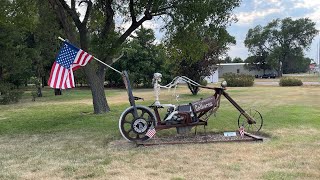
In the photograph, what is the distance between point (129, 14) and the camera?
43.9ft

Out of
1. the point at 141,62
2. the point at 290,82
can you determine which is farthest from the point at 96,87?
the point at 290,82

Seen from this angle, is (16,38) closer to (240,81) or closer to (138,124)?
(138,124)

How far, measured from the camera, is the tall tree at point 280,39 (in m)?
79.6

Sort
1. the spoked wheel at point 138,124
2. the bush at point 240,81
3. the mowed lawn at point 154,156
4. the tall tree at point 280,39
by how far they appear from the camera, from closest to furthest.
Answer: the mowed lawn at point 154,156, the spoked wheel at point 138,124, the bush at point 240,81, the tall tree at point 280,39

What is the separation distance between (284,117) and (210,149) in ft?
17.8

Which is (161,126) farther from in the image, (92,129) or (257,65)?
(257,65)

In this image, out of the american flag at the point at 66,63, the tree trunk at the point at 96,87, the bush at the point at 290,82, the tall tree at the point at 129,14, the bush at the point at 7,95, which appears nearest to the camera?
the american flag at the point at 66,63

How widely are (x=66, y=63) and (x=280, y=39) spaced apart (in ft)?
262

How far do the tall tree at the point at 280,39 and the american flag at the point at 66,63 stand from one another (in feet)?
239

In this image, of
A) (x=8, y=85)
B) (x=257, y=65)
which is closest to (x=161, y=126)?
(x=8, y=85)

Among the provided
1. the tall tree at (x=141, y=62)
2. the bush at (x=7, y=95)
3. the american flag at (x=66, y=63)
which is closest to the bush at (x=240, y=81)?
the tall tree at (x=141, y=62)

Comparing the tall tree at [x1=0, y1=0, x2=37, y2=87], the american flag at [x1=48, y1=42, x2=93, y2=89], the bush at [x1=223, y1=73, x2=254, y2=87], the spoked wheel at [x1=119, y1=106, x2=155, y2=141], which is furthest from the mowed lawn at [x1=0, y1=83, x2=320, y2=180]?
the bush at [x1=223, y1=73, x2=254, y2=87]

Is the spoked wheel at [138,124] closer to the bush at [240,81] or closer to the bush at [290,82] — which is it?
the bush at [240,81]

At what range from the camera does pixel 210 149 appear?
289 inches
